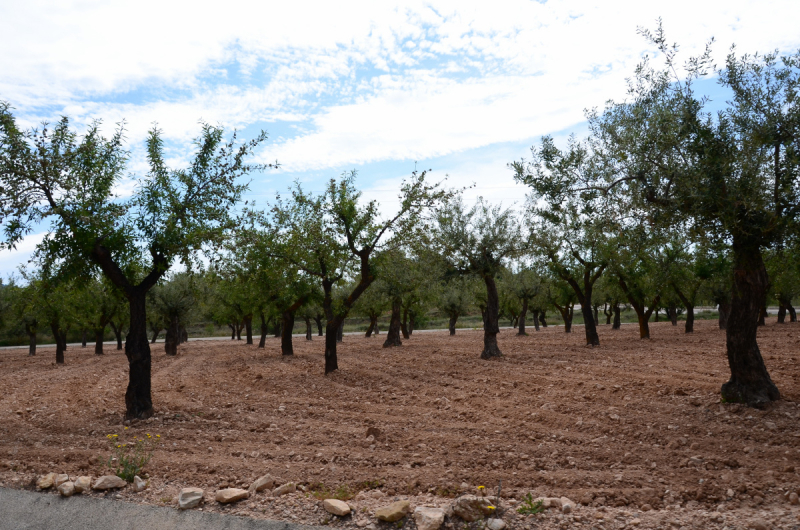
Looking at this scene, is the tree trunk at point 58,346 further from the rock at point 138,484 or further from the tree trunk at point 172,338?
the rock at point 138,484

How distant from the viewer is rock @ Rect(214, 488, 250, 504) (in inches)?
252

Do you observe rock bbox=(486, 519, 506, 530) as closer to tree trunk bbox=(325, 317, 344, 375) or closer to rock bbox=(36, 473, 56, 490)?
rock bbox=(36, 473, 56, 490)

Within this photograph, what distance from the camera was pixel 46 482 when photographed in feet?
23.9

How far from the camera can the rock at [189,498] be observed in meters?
6.34

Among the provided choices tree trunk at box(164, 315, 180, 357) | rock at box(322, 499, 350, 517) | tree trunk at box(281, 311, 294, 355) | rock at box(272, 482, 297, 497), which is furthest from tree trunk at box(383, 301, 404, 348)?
rock at box(322, 499, 350, 517)

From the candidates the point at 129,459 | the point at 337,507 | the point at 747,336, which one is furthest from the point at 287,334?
the point at 337,507

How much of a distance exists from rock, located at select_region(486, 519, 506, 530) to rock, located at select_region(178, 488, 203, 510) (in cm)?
342

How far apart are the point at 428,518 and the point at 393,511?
15.5 inches

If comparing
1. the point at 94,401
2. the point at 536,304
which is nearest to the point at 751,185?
the point at 94,401

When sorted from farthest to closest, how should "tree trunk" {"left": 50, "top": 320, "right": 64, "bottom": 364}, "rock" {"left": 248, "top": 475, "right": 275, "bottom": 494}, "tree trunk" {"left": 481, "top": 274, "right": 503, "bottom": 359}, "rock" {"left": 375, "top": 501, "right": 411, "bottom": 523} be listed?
1. "tree trunk" {"left": 50, "top": 320, "right": 64, "bottom": 364}
2. "tree trunk" {"left": 481, "top": 274, "right": 503, "bottom": 359}
3. "rock" {"left": 248, "top": 475, "right": 275, "bottom": 494}
4. "rock" {"left": 375, "top": 501, "right": 411, "bottom": 523}

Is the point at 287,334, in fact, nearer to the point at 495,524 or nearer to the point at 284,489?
the point at 284,489

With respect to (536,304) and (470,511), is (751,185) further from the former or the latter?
(536,304)

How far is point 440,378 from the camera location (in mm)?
17453

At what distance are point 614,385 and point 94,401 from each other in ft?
46.7
